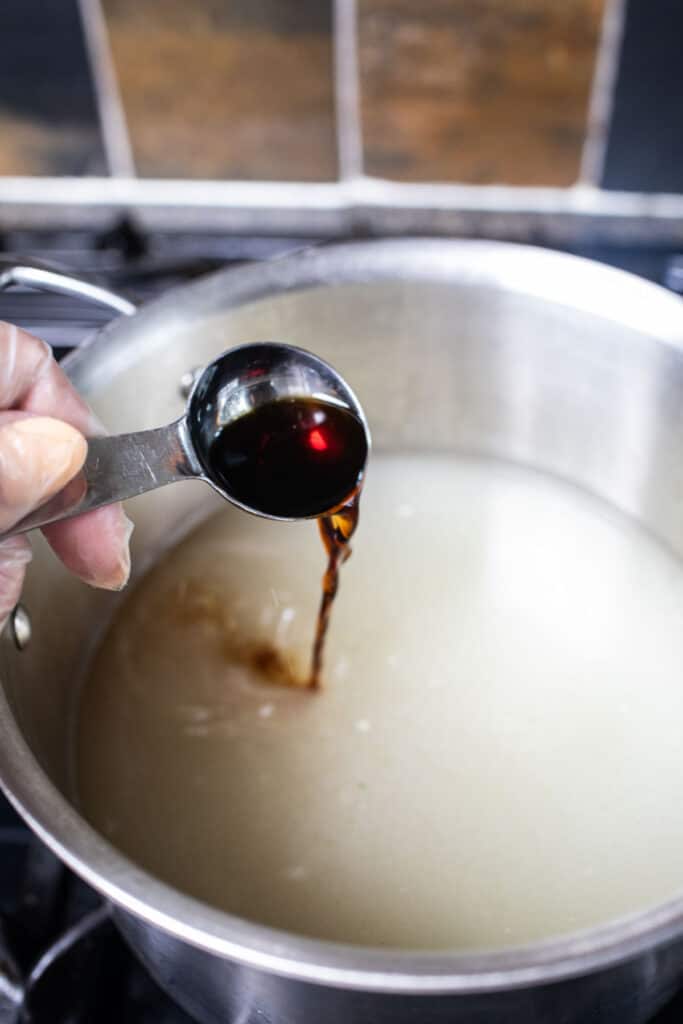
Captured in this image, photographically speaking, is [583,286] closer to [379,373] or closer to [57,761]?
[379,373]

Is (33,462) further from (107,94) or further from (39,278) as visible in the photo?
(107,94)

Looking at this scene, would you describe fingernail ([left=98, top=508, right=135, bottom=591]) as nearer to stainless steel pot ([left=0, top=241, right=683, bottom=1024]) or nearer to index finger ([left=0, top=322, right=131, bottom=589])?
index finger ([left=0, top=322, right=131, bottom=589])

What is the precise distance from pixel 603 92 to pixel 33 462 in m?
0.88

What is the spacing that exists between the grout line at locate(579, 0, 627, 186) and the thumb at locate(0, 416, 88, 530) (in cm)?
83

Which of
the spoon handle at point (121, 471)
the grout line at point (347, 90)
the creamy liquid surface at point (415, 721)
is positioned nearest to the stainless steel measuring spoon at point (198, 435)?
the spoon handle at point (121, 471)

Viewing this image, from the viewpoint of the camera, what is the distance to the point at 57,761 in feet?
3.43

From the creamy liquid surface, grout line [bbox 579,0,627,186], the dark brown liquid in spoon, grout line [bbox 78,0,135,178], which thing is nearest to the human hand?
the dark brown liquid in spoon

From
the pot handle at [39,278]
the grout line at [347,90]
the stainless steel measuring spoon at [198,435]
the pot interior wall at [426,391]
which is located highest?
the grout line at [347,90]

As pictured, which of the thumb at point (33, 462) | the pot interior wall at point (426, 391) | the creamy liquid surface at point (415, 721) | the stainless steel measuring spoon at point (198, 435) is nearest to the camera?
the thumb at point (33, 462)

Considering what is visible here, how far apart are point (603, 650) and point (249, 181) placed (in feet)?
2.44

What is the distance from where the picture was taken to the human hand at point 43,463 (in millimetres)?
704

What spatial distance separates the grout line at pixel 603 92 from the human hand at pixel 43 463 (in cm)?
75

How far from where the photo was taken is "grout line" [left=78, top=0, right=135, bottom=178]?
1241mm

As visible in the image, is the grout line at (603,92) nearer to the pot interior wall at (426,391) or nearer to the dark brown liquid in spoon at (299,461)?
the pot interior wall at (426,391)
